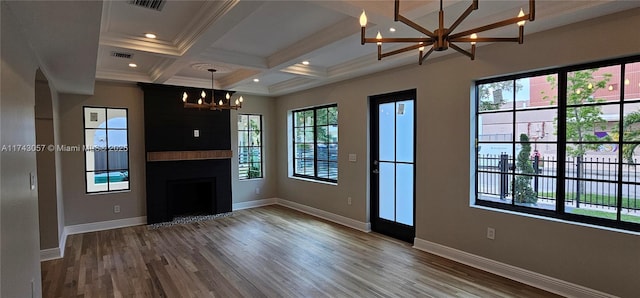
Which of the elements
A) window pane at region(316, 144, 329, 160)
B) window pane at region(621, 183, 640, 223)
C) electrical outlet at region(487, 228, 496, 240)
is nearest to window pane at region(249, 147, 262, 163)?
window pane at region(316, 144, 329, 160)

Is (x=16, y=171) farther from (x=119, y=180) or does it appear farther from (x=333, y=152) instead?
(x=333, y=152)

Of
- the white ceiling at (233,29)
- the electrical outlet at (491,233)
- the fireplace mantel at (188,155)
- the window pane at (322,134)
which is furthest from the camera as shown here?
the window pane at (322,134)

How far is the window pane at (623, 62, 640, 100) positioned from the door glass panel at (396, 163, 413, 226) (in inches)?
96.0

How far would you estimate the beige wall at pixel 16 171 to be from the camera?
1.75 metres

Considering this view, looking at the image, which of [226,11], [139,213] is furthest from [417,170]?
[139,213]

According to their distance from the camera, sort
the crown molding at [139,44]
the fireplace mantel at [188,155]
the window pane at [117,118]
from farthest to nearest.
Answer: the fireplace mantel at [188,155] → the window pane at [117,118] → the crown molding at [139,44]

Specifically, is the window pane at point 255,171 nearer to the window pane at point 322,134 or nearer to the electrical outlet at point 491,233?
the window pane at point 322,134

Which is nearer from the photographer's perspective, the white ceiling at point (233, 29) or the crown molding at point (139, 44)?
the white ceiling at point (233, 29)

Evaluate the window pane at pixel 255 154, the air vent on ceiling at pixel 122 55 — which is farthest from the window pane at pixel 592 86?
the window pane at pixel 255 154

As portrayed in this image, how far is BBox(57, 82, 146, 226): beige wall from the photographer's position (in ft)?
16.7

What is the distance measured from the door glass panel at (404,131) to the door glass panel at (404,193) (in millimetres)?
153

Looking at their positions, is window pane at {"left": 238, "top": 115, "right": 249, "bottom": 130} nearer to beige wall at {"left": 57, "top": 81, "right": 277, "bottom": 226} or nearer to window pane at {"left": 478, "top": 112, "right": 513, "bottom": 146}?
beige wall at {"left": 57, "top": 81, "right": 277, "bottom": 226}

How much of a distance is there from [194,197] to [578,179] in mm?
6247

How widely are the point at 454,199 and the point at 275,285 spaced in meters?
2.38
